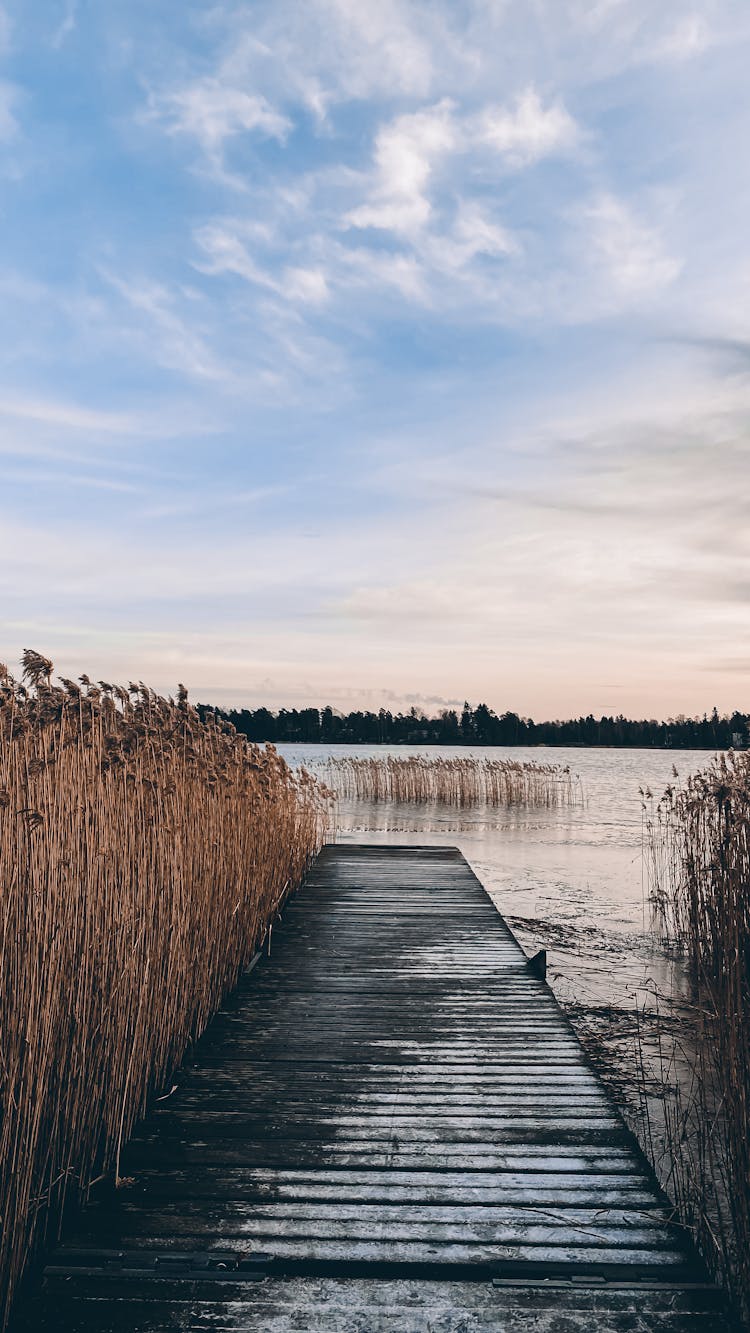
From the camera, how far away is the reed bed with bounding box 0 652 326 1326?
189cm

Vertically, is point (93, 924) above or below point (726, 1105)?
above

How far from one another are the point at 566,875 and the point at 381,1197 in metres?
9.27

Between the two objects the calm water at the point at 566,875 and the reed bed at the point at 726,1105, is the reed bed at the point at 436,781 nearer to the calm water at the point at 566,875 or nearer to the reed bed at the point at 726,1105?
the calm water at the point at 566,875

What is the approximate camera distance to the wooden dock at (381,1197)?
1781mm

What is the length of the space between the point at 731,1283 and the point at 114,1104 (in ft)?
5.75

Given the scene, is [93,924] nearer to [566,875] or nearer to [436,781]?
[566,875]

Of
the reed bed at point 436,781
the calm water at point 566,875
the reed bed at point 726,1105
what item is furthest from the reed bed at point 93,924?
the reed bed at point 436,781

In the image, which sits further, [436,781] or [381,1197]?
[436,781]

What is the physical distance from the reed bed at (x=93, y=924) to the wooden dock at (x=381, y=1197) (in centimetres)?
18

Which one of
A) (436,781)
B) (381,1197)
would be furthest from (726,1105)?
(436,781)

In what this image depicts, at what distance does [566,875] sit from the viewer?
11.0 meters

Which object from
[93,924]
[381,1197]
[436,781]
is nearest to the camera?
[381,1197]

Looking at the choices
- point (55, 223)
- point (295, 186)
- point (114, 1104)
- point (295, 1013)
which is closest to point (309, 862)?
point (295, 1013)

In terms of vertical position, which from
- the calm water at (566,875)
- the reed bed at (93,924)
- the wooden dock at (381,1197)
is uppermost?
the reed bed at (93,924)
